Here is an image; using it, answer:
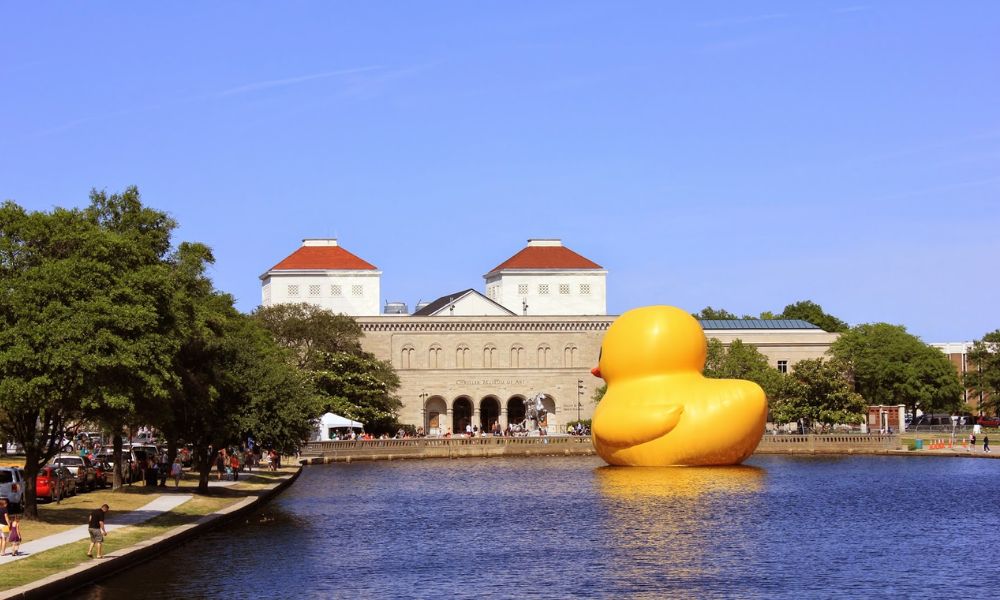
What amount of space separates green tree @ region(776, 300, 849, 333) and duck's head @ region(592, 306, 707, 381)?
9574 cm

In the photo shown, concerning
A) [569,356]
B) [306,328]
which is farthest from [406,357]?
[306,328]

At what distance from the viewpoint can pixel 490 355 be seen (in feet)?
396

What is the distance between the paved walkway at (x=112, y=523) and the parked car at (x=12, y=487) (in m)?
2.32

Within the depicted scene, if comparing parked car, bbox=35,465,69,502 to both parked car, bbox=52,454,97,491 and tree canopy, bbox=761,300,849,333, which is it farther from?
tree canopy, bbox=761,300,849,333

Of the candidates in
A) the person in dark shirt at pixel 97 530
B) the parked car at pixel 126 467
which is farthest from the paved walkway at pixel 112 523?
the parked car at pixel 126 467

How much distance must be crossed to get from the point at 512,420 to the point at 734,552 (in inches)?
3542

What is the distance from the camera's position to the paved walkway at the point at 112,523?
1163 inches

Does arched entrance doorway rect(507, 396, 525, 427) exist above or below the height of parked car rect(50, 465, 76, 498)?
above

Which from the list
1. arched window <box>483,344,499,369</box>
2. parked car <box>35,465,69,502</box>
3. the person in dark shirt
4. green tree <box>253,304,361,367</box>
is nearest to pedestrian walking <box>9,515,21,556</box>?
the person in dark shirt

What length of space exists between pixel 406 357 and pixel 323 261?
1098cm

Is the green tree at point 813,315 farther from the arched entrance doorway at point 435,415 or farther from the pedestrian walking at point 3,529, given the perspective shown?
the pedestrian walking at point 3,529

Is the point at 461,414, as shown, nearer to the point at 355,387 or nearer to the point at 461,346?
the point at 461,346

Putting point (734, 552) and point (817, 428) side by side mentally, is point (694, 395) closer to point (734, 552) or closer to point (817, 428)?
point (734, 552)

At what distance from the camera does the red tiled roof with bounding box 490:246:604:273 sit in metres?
126
